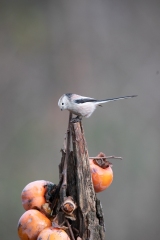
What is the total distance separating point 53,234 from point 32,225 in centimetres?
8

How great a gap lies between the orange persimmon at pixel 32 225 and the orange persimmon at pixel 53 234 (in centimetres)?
3

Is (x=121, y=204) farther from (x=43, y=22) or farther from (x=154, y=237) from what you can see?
(x=43, y=22)

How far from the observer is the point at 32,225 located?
1.22 meters

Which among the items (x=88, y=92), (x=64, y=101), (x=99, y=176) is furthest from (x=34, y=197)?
(x=88, y=92)

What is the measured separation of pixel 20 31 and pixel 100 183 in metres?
2.30

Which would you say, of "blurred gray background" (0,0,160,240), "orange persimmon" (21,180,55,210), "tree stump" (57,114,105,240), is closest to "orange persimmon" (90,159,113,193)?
"tree stump" (57,114,105,240)

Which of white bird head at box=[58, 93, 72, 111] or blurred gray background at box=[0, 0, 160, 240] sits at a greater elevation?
blurred gray background at box=[0, 0, 160, 240]

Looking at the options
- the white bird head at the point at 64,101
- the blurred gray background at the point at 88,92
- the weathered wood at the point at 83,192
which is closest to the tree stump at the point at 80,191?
the weathered wood at the point at 83,192

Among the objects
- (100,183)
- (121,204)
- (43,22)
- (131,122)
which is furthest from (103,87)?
(100,183)

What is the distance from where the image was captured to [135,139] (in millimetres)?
3477

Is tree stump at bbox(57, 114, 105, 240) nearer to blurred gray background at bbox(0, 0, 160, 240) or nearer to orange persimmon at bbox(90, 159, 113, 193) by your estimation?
orange persimmon at bbox(90, 159, 113, 193)

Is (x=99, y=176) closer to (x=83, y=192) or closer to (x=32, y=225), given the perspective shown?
(x=83, y=192)

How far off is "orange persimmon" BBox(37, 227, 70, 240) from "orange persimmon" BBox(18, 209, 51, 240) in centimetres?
3

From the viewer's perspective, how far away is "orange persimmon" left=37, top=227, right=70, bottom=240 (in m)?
1.16
